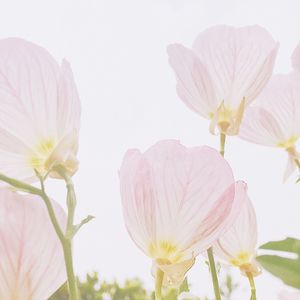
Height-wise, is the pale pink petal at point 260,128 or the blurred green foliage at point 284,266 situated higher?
the blurred green foliage at point 284,266

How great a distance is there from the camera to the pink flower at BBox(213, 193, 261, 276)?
2.11ft

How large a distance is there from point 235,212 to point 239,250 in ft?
0.58

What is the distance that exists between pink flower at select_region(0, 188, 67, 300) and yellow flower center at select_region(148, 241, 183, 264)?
0.26 feet

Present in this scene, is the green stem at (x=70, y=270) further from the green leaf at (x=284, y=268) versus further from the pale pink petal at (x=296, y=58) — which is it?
the pale pink petal at (x=296, y=58)

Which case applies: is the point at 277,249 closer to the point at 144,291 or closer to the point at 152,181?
the point at 152,181

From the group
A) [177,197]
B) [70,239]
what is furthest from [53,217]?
[177,197]

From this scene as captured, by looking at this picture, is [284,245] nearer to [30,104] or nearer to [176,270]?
[176,270]

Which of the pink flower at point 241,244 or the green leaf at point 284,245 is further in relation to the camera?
the pink flower at point 241,244

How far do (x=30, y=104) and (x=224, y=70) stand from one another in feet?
0.80

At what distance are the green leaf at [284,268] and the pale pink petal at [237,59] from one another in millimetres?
340

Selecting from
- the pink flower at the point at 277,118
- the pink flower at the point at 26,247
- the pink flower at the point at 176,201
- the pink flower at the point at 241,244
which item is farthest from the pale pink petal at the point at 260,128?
the pink flower at the point at 26,247

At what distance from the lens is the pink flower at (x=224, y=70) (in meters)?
0.64

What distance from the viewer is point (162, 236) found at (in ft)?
1.61

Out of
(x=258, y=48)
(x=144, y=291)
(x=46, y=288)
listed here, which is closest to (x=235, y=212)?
(x=46, y=288)
